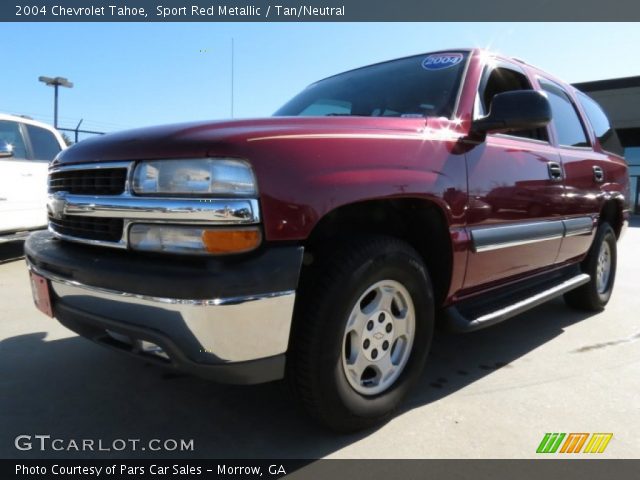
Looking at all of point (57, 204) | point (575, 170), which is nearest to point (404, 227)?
point (57, 204)

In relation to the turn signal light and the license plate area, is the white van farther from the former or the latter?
the turn signal light

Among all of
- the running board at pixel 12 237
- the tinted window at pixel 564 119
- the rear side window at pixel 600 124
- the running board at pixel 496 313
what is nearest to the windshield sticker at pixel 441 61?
the tinted window at pixel 564 119

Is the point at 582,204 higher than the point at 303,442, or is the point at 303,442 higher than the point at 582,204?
the point at 582,204

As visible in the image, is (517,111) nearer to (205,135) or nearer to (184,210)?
(205,135)

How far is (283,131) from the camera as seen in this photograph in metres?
1.77

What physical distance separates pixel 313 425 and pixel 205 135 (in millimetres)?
1345

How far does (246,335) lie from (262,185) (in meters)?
0.51

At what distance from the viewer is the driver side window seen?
2.74 m

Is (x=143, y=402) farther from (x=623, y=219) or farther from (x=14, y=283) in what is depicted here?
(x=623, y=219)

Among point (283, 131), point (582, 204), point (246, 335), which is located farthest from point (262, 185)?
point (582, 204)

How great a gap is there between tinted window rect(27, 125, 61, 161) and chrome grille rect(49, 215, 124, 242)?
4442 millimetres

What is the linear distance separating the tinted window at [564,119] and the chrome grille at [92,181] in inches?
118

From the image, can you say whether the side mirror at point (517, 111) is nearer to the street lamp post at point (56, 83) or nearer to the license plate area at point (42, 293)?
the license plate area at point (42, 293)

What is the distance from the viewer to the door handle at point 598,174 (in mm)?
3740
